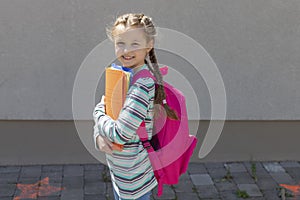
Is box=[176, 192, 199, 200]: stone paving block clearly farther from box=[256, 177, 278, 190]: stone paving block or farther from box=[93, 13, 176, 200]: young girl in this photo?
box=[93, 13, 176, 200]: young girl

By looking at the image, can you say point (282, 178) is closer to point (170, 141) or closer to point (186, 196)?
point (186, 196)

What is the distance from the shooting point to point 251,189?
4.15 m

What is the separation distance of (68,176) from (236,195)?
151cm

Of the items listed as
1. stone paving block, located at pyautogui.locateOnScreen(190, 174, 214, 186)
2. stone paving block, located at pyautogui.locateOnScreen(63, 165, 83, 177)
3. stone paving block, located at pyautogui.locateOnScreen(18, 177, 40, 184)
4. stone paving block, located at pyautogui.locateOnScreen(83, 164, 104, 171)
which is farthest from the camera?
stone paving block, located at pyautogui.locateOnScreen(83, 164, 104, 171)

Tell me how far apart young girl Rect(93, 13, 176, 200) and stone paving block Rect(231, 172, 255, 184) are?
1.83 metres

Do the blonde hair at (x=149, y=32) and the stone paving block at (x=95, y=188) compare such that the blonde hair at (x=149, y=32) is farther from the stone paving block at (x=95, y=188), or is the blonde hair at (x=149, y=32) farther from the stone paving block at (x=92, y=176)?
the stone paving block at (x=92, y=176)

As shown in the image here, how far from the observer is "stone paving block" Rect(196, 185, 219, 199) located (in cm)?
404

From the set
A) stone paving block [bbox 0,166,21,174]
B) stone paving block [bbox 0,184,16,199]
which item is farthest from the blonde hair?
stone paving block [bbox 0,166,21,174]

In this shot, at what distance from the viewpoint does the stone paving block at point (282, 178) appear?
4332mm

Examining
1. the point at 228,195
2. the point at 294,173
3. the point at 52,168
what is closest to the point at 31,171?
the point at 52,168

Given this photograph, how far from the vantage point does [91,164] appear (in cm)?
460

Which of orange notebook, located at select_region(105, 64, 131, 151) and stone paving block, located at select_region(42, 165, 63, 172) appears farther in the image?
stone paving block, located at select_region(42, 165, 63, 172)

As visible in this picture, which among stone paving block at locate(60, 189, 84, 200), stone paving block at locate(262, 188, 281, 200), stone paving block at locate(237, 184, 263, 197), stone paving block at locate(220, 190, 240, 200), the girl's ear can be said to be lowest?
stone paving block at locate(60, 189, 84, 200)

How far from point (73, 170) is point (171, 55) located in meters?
1.42
